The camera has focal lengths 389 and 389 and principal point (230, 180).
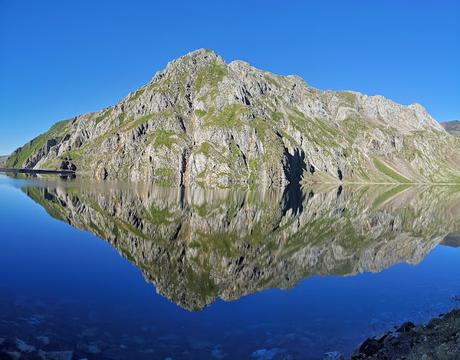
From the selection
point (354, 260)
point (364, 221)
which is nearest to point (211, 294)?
point (354, 260)

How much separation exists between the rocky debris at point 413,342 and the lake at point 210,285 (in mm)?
2145

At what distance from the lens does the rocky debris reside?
2124 cm

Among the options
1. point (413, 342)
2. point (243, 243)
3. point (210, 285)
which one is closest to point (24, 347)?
point (210, 285)

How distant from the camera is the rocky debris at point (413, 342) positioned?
2124 centimetres

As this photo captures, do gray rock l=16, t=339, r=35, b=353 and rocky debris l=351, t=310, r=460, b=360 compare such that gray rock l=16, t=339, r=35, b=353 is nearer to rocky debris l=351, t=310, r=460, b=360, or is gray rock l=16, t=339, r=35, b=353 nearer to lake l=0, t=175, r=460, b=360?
lake l=0, t=175, r=460, b=360

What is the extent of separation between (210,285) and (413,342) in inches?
831

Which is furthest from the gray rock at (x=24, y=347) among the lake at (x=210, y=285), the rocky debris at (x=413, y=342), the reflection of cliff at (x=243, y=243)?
the rocky debris at (x=413, y=342)

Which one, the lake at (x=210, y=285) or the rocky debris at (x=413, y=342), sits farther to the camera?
the lake at (x=210, y=285)

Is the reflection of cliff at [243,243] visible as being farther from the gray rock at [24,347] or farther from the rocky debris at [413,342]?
the rocky debris at [413,342]

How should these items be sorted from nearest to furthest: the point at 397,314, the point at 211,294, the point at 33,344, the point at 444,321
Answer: the point at 33,344
the point at 444,321
the point at 397,314
the point at 211,294

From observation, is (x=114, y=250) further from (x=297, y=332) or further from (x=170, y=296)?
(x=297, y=332)

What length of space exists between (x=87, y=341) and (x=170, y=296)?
1141 centimetres

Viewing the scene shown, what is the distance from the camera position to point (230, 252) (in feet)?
186

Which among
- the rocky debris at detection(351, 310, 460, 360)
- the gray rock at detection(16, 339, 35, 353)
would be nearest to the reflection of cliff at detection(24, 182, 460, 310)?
the gray rock at detection(16, 339, 35, 353)
